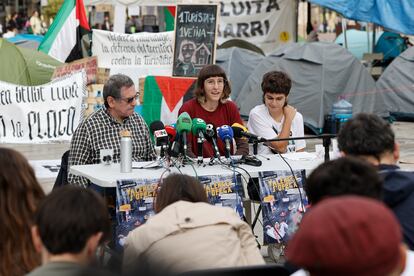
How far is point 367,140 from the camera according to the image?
4000 mm

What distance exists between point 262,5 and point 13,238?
18005 mm

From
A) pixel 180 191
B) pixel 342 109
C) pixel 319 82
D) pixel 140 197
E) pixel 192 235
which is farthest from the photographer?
pixel 319 82

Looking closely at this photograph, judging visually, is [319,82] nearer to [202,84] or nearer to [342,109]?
[342,109]

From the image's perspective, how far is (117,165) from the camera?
6594mm

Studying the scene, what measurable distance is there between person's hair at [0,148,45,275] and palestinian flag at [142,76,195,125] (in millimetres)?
7796

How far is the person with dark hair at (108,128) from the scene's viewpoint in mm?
6734

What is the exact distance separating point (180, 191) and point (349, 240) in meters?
2.35

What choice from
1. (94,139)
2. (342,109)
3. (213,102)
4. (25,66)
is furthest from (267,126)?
(25,66)

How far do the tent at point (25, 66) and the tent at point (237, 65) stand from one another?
3.10 meters

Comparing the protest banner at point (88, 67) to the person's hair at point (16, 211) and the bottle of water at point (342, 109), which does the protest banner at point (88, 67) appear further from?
the person's hair at point (16, 211)

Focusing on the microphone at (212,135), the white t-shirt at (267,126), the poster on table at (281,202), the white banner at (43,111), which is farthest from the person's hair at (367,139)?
the white banner at (43,111)

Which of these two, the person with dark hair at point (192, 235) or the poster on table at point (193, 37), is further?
the poster on table at point (193, 37)

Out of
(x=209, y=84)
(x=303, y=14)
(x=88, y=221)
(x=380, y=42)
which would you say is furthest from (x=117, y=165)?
(x=303, y=14)

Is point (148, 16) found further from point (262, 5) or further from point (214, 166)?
point (214, 166)
